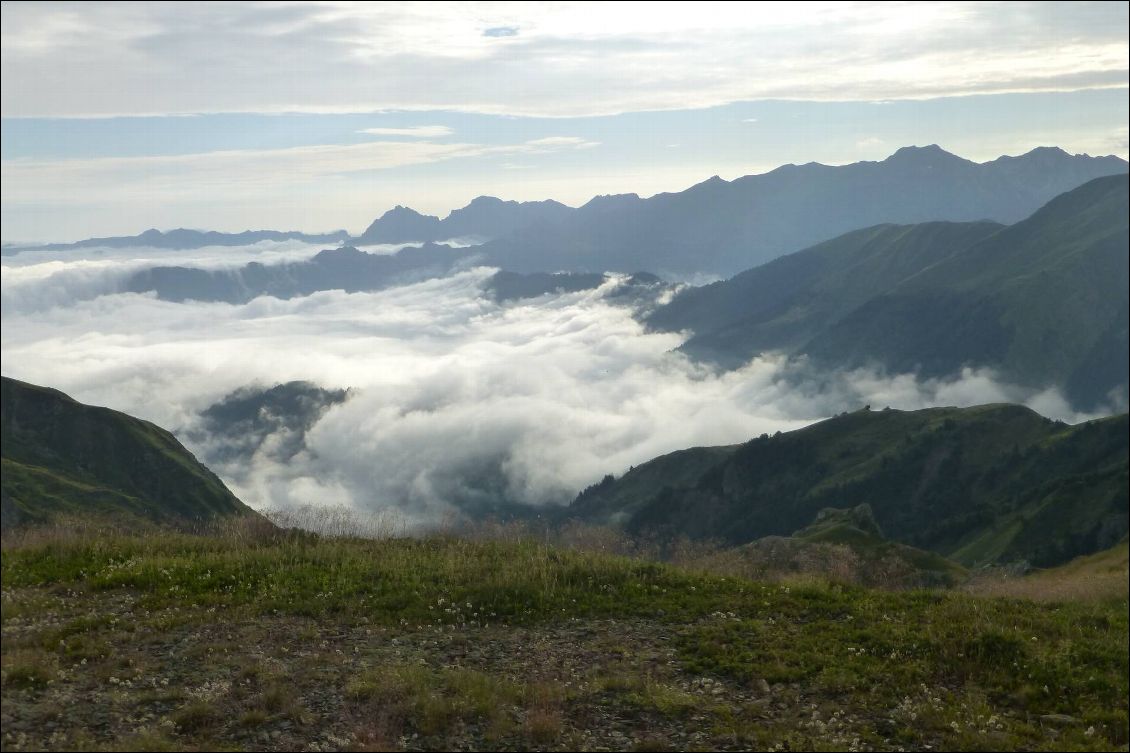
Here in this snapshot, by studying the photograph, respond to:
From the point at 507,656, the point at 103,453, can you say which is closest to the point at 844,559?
the point at 507,656

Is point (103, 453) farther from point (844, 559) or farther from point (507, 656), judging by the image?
point (507, 656)

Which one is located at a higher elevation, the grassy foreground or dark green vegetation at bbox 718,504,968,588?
the grassy foreground

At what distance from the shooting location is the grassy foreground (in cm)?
1233

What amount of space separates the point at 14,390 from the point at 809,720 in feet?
688

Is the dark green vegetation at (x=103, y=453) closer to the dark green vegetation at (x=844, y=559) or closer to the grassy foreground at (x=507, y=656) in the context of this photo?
the dark green vegetation at (x=844, y=559)

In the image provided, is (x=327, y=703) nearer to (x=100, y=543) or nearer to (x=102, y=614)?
(x=102, y=614)

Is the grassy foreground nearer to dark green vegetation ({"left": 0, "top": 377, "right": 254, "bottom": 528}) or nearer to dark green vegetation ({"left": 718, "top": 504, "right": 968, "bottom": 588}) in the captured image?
dark green vegetation ({"left": 718, "top": 504, "right": 968, "bottom": 588})

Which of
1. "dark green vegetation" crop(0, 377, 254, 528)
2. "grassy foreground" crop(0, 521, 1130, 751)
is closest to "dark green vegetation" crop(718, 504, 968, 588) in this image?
"grassy foreground" crop(0, 521, 1130, 751)

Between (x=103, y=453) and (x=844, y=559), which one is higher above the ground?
(x=844, y=559)

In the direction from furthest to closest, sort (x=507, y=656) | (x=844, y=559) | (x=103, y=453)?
1. (x=103, y=453)
2. (x=844, y=559)
3. (x=507, y=656)

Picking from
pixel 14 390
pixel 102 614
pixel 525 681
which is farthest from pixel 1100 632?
pixel 14 390

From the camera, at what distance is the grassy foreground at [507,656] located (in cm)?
1233

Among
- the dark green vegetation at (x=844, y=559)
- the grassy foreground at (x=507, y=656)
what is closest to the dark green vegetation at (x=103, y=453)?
the dark green vegetation at (x=844, y=559)

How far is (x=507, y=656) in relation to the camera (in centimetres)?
1530
